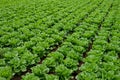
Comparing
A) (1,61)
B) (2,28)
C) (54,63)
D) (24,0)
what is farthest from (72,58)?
(24,0)

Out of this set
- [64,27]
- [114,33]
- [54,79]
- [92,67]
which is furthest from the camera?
[64,27]

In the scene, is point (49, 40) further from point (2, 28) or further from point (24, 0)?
point (24, 0)

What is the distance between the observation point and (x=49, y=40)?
8469mm

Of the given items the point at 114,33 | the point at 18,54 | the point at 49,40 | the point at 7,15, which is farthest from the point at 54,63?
the point at 7,15

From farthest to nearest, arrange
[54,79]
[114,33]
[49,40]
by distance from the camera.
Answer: [114,33] → [49,40] → [54,79]

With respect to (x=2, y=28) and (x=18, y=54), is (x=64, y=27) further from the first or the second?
(x=18, y=54)

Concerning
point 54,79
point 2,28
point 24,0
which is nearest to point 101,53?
point 54,79

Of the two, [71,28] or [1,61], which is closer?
[1,61]

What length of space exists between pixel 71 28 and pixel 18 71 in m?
4.96

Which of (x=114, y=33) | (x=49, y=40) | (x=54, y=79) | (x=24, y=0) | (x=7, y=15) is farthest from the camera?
(x=24, y=0)

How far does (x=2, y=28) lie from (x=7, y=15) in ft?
11.6

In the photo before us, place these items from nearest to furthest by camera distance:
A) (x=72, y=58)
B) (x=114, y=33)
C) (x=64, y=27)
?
(x=72, y=58), (x=114, y=33), (x=64, y=27)

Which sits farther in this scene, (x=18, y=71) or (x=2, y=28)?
(x=2, y=28)

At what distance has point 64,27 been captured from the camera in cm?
1057
